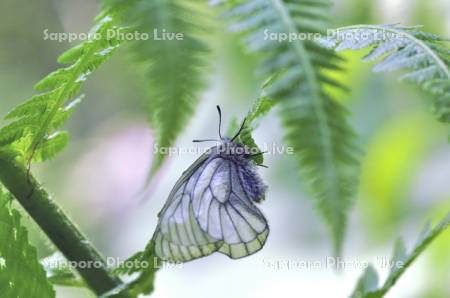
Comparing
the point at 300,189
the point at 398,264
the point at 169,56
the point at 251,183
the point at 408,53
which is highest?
the point at 169,56

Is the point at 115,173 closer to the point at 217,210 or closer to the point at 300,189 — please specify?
the point at 300,189

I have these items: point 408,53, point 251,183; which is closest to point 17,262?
point 251,183

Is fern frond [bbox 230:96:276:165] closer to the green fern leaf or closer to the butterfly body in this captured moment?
the butterfly body

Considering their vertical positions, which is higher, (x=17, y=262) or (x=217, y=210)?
(x=17, y=262)

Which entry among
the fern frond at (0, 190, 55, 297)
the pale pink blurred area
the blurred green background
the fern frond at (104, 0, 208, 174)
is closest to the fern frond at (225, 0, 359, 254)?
the fern frond at (104, 0, 208, 174)

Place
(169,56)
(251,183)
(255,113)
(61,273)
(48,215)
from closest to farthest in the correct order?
(169,56)
(255,113)
(48,215)
(61,273)
(251,183)

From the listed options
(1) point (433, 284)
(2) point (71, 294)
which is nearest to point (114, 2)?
(1) point (433, 284)

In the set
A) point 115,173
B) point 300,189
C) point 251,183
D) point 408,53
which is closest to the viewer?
point 408,53
